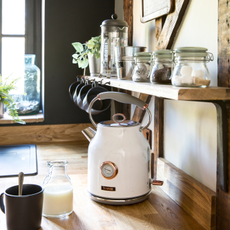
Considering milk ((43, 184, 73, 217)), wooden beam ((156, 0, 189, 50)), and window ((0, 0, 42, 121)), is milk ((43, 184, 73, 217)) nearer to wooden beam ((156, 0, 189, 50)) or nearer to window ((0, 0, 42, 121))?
wooden beam ((156, 0, 189, 50))

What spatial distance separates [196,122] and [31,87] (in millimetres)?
1708

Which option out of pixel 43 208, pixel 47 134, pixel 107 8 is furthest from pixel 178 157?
pixel 107 8

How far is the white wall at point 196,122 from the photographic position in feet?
3.47

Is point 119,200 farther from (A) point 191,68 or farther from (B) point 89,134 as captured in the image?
(A) point 191,68

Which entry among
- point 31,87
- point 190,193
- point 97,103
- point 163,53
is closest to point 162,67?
point 163,53

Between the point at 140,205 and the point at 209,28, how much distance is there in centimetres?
67

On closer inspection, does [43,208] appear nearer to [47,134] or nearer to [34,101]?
[47,134]

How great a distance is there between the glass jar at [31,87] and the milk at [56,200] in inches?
58.5

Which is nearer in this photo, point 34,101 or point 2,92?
point 2,92

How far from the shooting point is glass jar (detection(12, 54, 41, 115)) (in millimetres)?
2541

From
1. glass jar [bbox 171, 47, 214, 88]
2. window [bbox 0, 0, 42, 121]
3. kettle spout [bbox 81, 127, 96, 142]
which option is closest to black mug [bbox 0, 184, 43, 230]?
kettle spout [bbox 81, 127, 96, 142]

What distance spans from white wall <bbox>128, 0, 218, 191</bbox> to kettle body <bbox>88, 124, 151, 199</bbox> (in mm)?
170

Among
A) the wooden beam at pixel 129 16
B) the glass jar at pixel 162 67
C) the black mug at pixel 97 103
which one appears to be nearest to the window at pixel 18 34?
the wooden beam at pixel 129 16

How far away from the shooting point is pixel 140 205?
1211 mm
